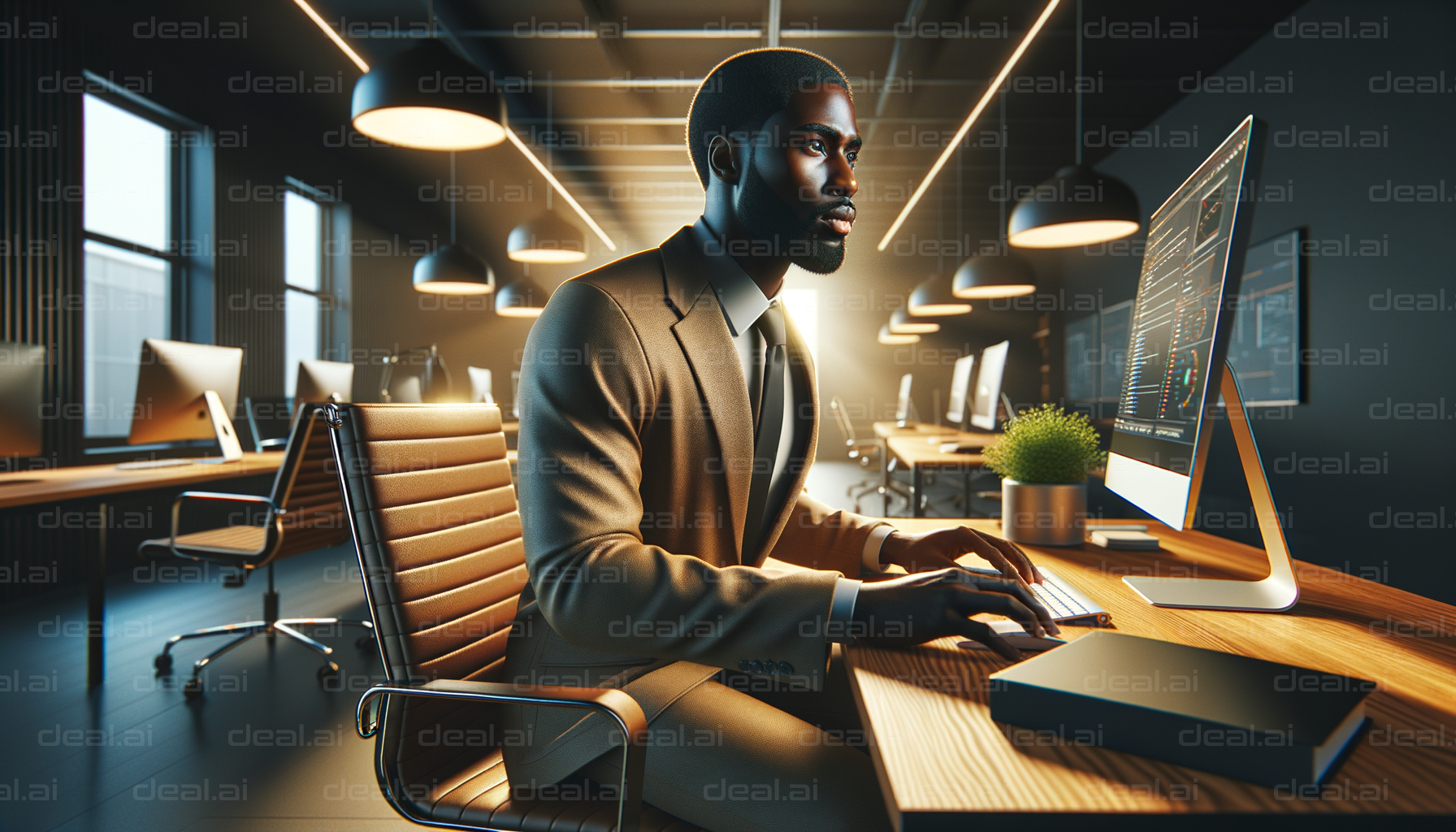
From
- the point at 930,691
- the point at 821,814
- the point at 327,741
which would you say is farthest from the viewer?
the point at 327,741

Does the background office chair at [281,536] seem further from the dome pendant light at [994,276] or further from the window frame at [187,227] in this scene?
the dome pendant light at [994,276]

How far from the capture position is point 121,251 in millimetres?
4949

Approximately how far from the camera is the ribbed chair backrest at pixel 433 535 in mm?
1042

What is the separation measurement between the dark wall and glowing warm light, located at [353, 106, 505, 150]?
3942 millimetres

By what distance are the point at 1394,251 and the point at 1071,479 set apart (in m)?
3.97

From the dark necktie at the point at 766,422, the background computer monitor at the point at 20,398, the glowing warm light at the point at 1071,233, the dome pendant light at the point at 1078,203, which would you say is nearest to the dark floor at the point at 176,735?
the background computer monitor at the point at 20,398

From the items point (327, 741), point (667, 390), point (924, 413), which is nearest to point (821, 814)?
point (667, 390)

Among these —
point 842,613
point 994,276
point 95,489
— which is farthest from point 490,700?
point 994,276

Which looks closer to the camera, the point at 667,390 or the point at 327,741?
the point at 667,390

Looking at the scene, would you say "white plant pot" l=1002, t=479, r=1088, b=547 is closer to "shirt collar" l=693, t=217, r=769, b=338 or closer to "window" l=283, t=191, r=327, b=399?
"shirt collar" l=693, t=217, r=769, b=338

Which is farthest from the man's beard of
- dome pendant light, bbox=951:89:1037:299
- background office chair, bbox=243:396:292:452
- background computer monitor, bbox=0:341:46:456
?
dome pendant light, bbox=951:89:1037:299

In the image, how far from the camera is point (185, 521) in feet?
17.5

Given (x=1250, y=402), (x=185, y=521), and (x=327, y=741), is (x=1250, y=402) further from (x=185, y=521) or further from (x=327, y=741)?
(x=185, y=521)

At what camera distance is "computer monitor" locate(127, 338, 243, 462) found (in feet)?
10.3
